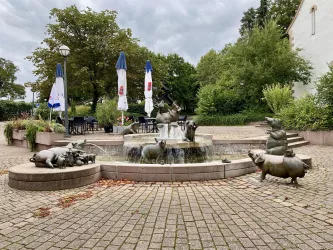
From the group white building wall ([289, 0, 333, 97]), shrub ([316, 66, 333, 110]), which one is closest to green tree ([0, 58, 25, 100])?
white building wall ([289, 0, 333, 97])

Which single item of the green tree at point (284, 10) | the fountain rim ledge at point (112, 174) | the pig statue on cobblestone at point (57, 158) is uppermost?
the green tree at point (284, 10)

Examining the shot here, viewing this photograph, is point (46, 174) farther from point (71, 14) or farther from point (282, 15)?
point (282, 15)

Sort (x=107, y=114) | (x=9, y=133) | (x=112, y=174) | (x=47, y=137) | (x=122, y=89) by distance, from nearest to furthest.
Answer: (x=112, y=174), (x=47, y=137), (x=9, y=133), (x=122, y=89), (x=107, y=114)

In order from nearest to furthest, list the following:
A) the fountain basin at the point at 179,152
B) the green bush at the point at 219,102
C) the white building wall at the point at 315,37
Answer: the fountain basin at the point at 179,152 < the white building wall at the point at 315,37 < the green bush at the point at 219,102

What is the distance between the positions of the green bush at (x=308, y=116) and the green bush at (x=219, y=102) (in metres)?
10.6

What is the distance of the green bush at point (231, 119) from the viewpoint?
22312 millimetres

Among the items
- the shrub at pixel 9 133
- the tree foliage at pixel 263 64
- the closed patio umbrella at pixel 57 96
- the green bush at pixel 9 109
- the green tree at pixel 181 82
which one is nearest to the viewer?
the shrub at pixel 9 133

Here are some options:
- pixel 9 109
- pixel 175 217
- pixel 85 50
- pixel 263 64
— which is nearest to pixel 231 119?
pixel 263 64

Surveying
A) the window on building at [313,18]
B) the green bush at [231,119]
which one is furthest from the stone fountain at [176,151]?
the window on building at [313,18]

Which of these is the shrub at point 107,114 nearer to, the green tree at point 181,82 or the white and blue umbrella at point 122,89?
the white and blue umbrella at point 122,89

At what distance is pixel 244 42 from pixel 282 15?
459 inches

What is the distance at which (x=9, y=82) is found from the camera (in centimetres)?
6031

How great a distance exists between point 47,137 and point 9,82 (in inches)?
2443

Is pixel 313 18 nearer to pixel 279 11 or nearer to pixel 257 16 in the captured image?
pixel 279 11
